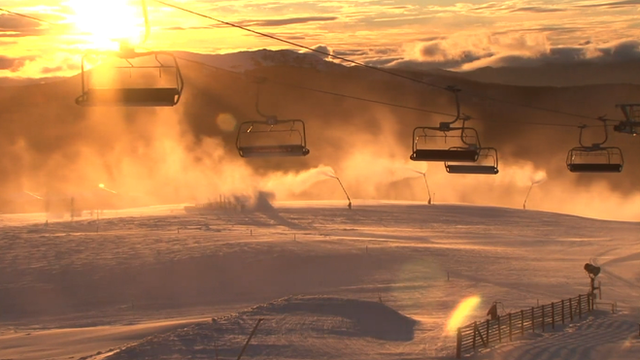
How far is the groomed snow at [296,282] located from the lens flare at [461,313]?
1.11 ft

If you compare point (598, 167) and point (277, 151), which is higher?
point (277, 151)

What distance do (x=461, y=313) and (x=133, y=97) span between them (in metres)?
17.5

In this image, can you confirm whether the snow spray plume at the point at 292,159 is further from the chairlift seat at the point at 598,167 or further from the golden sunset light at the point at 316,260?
the chairlift seat at the point at 598,167

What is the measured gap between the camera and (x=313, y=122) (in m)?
127

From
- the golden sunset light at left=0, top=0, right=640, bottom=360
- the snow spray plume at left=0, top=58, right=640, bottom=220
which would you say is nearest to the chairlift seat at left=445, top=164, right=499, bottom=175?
the golden sunset light at left=0, top=0, right=640, bottom=360

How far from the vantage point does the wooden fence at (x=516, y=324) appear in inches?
843

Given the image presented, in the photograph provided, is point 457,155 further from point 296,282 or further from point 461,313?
point 296,282

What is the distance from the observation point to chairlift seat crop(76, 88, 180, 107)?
1185cm

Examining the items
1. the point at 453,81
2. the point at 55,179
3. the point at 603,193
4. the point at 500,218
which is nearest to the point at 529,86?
the point at 453,81

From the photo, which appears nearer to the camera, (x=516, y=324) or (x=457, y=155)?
(x=457, y=155)

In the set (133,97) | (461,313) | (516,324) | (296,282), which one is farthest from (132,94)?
(296,282)

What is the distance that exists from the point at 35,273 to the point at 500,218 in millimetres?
26785

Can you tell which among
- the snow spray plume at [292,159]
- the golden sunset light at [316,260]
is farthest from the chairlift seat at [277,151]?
the snow spray plume at [292,159]

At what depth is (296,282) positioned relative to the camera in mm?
32594
